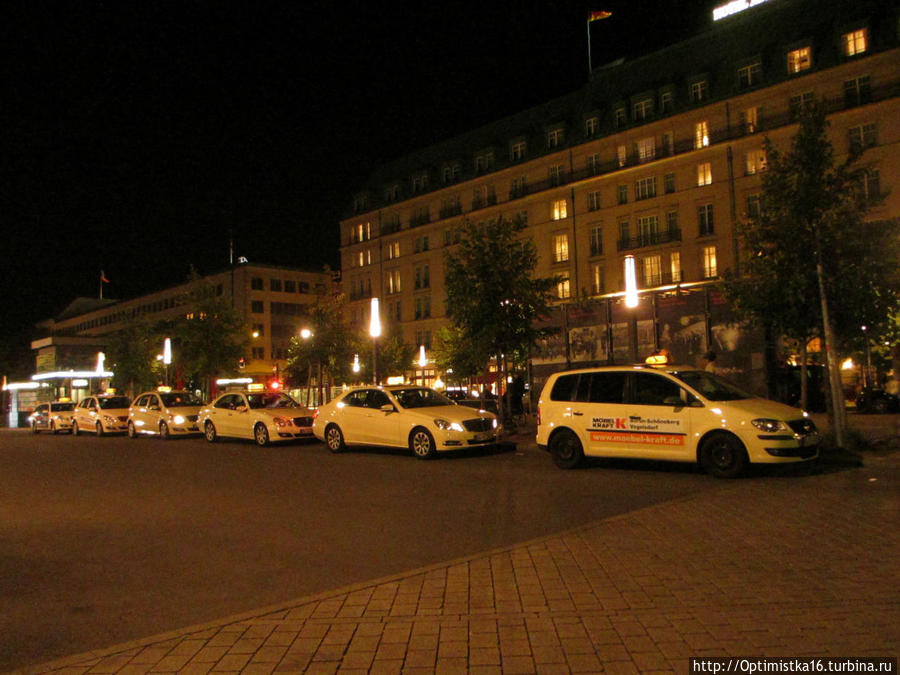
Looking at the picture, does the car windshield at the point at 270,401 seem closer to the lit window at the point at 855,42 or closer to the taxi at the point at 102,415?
the taxi at the point at 102,415

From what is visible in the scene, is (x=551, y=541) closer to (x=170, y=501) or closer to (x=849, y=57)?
(x=170, y=501)

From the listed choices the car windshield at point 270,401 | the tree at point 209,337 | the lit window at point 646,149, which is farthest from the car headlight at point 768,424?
the lit window at point 646,149

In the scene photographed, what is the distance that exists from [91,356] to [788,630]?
65.2 metres

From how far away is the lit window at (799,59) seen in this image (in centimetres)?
4459

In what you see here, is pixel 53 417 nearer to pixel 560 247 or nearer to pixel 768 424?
pixel 768 424

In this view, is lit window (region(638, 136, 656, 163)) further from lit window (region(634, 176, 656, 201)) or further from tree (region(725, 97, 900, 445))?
tree (region(725, 97, 900, 445))

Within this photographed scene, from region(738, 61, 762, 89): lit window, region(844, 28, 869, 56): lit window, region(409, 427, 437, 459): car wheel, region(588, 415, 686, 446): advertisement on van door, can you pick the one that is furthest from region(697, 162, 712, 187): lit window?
region(588, 415, 686, 446): advertisement on van door

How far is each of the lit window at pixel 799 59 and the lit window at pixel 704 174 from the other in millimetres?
7228

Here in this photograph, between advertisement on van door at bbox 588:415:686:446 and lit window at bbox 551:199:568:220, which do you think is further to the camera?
lit window at bbox 551:199:568:220

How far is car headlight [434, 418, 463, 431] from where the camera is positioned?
15.1m

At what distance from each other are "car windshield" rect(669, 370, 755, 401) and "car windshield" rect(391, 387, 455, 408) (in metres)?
6.06

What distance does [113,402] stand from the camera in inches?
1118

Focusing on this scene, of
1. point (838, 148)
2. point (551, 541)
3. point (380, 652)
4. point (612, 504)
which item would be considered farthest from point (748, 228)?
point (838, 148)

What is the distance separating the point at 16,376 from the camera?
265 ft
